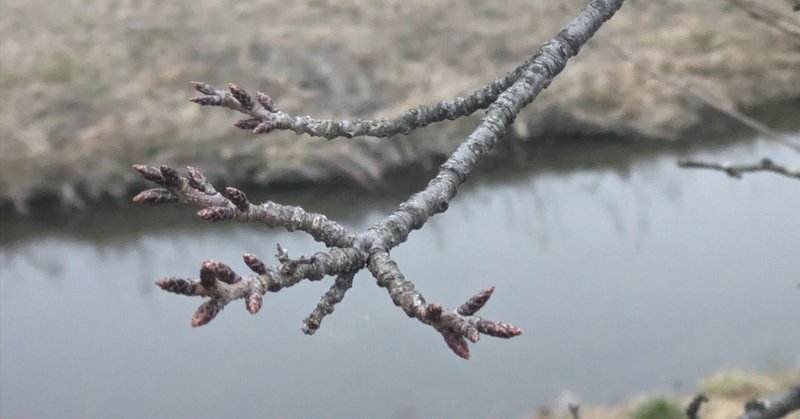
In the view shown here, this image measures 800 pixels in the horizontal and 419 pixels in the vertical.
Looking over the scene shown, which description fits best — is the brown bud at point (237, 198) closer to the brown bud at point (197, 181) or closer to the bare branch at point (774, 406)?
the brown bud at point (197, 181)

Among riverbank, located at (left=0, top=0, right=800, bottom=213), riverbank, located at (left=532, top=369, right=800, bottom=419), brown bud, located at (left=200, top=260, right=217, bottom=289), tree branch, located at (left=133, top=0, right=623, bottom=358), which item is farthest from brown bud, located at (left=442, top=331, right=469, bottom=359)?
riverbank, located at (left=0, top=0, right=800, bottom=213)

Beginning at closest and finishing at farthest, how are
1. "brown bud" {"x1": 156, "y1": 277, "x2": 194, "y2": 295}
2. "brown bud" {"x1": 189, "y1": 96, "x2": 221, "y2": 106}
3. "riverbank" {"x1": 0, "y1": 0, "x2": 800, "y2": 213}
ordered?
"brown bud" {"x1": 156, "y1": 277, "x2": 194, "y2": 295}
"brown bud" {"x1": 189, "y1": 96, "x2": 221, "y2": 106}
"riverbank" {"x1": 0, "y1": 0, "x2": 800, "y2": 213}

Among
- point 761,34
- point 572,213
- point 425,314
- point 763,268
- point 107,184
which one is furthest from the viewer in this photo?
point 761,34

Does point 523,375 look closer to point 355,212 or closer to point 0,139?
point 355,212

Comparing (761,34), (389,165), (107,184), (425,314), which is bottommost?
(425,314)

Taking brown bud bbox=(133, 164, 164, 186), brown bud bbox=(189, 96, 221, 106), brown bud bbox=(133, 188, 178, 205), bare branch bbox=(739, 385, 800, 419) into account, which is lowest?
brown bud bbox=(133, 188, 178, 205)

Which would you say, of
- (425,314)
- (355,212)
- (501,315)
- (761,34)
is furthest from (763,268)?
(425,314)

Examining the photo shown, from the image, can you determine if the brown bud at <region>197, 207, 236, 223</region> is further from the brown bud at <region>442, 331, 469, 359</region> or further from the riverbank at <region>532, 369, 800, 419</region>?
the riverbank at <region>532, 369, 800, 419</region>
